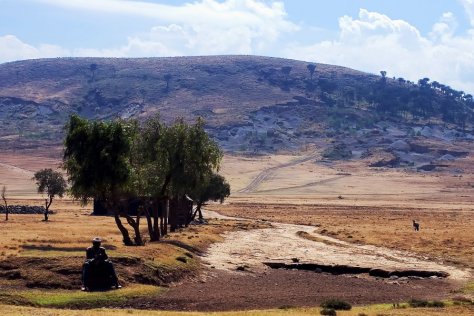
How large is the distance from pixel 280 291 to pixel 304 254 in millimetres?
25081

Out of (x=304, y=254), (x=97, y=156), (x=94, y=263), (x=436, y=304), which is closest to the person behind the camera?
(x=94, y=263)

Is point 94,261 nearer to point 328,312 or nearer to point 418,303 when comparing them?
point 328,312

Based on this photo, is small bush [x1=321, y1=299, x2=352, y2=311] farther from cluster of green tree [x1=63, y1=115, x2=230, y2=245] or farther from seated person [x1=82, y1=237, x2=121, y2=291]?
cluster of green tree [x1=63, y1=115, x2=230, y2=245]

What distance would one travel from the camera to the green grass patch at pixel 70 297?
115 feet

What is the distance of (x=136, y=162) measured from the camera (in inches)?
2566

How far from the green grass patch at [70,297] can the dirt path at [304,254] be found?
57.1ft

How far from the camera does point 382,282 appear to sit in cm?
5175

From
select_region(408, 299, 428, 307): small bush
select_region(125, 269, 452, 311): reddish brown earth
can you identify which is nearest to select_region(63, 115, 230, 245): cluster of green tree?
select_region(125, 269, 452, 311): reddish brown earth

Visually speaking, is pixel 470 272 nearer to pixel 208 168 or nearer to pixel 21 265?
pixel 208 168

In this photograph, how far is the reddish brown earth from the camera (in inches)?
1555

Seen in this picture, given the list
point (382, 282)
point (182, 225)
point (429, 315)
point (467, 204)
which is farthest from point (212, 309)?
point (467, 204)

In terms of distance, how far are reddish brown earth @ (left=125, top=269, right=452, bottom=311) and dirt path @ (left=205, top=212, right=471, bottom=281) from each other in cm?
406

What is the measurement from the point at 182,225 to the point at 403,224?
42.3 meters

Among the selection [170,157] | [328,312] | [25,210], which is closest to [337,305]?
[328,312]
